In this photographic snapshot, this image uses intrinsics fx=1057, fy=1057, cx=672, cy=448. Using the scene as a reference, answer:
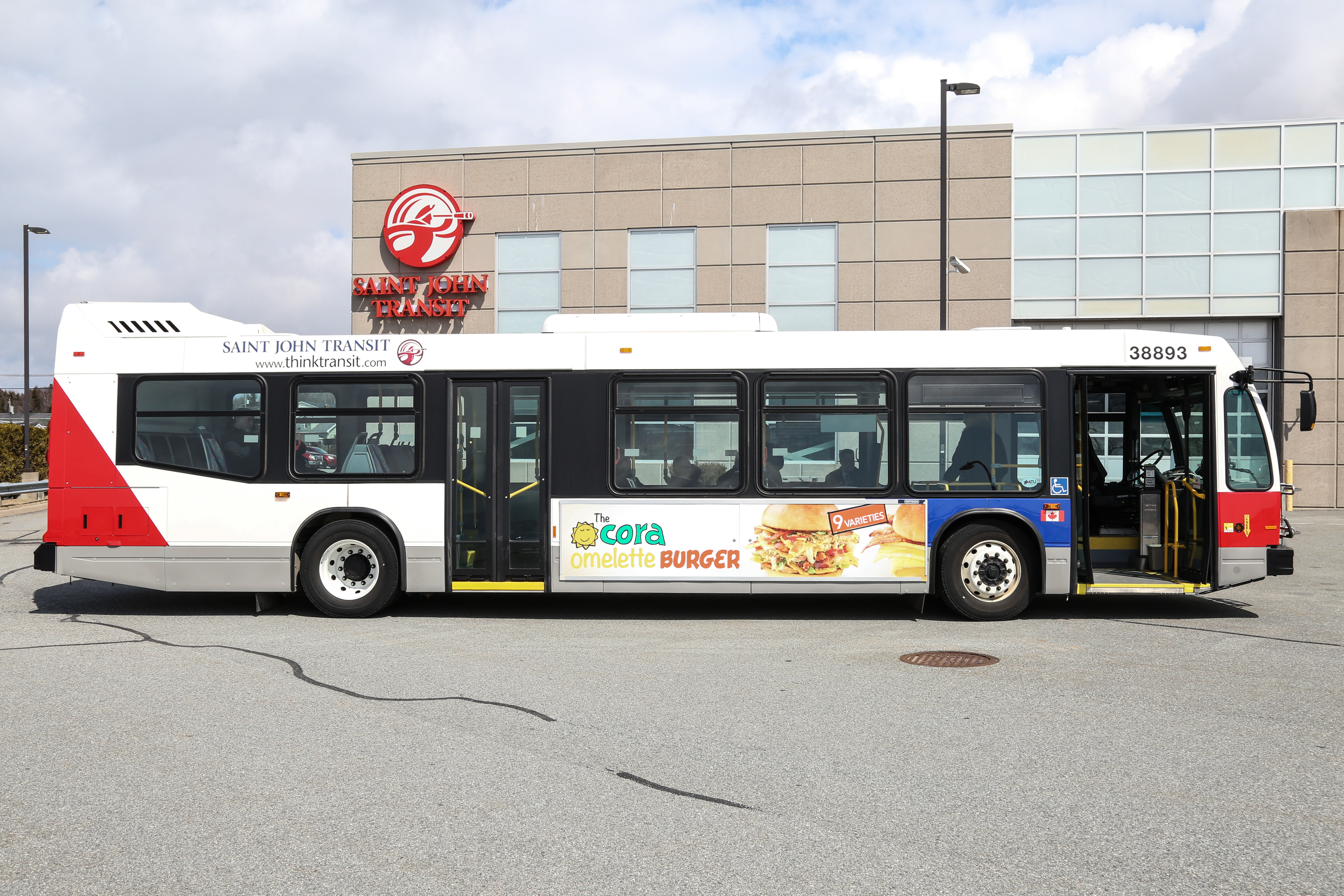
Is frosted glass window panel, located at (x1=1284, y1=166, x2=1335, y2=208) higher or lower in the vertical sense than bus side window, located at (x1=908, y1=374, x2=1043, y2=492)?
higher

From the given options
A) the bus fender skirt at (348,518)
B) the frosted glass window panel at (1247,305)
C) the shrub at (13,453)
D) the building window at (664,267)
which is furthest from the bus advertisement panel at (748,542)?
the shrub at (13,453)

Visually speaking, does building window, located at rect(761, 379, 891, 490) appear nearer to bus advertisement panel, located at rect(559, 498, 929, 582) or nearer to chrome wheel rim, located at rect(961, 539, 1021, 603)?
bus advertisement panel, located at rect(559, 498, 929, 582)

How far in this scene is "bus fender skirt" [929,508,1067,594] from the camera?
10258 millimetres

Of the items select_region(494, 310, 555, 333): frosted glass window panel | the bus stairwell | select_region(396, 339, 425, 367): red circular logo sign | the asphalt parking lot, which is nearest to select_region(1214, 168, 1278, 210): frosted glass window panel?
select_region(494, 310, 555, 333): frosted glass window panel

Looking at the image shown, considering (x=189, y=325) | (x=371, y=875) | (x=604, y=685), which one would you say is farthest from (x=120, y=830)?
(x=189, y=325)

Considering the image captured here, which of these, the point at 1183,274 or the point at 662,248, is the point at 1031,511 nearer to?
the point at 662,248

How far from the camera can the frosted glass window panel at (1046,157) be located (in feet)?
86.2

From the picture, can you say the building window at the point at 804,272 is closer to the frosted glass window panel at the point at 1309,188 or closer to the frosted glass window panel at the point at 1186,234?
the frosted glass window panel at the point at 1186,234

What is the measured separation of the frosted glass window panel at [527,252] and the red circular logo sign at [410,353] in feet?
56.2

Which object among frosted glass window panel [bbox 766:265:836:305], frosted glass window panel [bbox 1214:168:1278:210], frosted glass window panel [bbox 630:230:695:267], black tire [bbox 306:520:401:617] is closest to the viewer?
black tire [bbox 306:520:401:617]

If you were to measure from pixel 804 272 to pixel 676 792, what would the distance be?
897 inches

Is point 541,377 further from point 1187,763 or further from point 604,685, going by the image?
point 1187,763

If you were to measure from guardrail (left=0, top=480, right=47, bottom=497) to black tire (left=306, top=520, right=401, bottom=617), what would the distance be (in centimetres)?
1547

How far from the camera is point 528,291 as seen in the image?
90.6 ft
